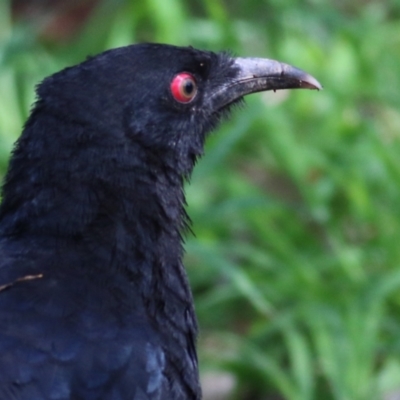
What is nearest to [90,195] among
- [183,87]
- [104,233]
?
[104,233]

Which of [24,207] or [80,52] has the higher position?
[80,52]

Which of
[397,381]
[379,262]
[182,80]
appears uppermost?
[182,80]

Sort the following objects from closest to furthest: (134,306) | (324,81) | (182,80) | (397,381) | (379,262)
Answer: (134,306) < (182,80) < (397,381) < (379,262) < (324,81)

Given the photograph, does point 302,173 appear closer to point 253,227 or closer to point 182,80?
point 253,227

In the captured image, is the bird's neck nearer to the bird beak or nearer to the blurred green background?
the bird beak

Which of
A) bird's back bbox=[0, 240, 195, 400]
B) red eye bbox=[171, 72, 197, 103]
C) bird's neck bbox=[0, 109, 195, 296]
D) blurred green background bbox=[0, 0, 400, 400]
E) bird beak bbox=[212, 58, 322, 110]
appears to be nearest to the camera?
bird's back bbox=[0, 240, 195, 400]

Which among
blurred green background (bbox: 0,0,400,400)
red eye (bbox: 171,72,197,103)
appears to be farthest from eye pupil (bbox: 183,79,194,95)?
blurred green background (bbox: 0,0,400,400)

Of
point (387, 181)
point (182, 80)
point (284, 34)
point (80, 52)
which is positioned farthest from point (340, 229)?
point (182, 80)
